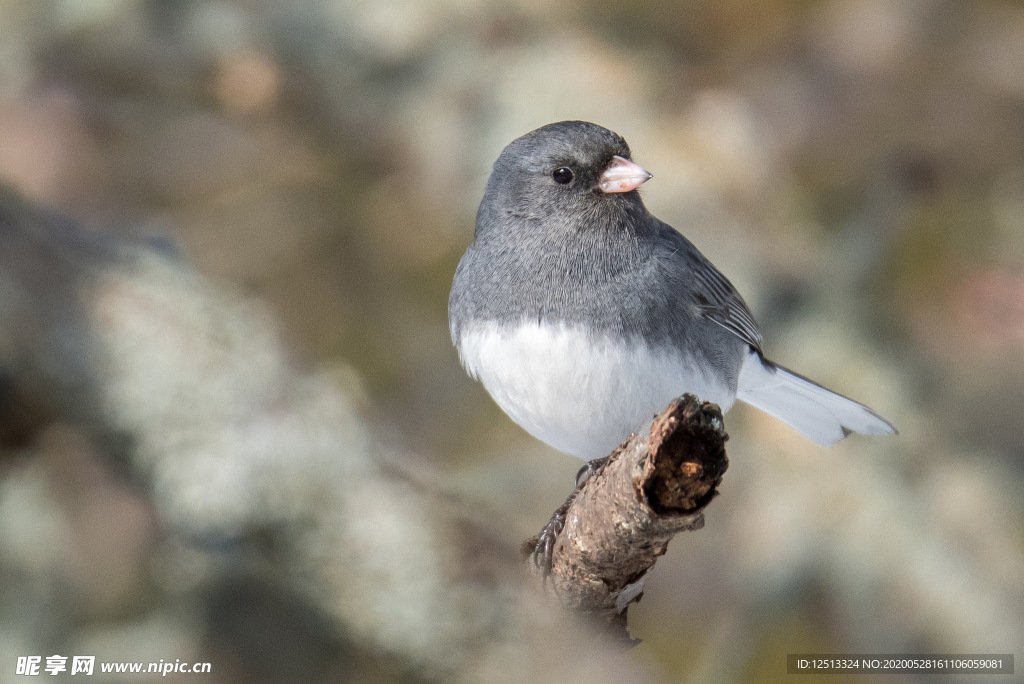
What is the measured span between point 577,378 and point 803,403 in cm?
85

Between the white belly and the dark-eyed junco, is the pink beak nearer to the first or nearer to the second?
the dark-eyed junco

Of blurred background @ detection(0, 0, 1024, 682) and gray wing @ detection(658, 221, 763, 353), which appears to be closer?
gray wing @ detection(658, 221, 763, 353)

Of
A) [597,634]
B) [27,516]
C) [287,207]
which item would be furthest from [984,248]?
[27,516]

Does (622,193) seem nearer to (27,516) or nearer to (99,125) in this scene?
(27,516)

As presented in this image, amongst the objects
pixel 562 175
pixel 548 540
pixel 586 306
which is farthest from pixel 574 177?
pixel 548 540

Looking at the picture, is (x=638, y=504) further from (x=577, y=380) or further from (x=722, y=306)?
(x=722, y=306)

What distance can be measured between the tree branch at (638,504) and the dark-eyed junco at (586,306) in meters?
0.37

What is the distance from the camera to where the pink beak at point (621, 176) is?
1.98 metres

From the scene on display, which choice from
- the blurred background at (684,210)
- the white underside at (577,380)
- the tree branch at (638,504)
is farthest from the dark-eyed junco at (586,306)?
the blurred background at (684,210)

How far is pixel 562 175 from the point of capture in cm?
207

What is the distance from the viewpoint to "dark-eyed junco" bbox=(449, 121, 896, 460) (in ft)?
6.04

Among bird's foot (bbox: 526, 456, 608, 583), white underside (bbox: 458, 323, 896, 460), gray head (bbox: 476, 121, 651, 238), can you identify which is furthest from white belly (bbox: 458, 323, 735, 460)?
gray head (bbox: 476, 121, 651, 238)

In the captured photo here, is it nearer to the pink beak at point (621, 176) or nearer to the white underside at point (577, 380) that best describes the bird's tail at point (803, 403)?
the white underside at point (577, 380)

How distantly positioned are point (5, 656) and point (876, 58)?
131 inches
